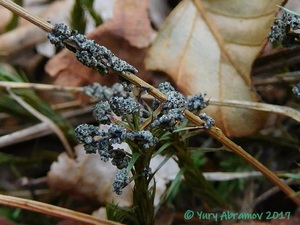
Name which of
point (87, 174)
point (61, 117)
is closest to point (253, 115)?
point (87, 174)

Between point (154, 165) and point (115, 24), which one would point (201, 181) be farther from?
point (115, 24)

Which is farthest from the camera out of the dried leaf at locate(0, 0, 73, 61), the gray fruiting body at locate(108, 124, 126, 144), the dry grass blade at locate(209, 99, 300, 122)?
the dried leaf at locate(0, 0, 73, 61)

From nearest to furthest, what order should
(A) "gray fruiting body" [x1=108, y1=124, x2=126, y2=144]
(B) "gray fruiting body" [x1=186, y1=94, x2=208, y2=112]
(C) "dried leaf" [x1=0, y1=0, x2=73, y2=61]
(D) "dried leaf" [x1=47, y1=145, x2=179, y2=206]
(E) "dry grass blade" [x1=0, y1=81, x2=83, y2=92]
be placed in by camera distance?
(A) "gray fruiting body" [x1=108, y1=124, x2=126, y2=144] < (B) "gray fruiting body" [x1=186, y1=94, x2=208, y2=112] < (D) "dried leaf" [x1=47, y1=145, x2=179, y2=206] < (E) "dry grass blade" [x1=0, y1=81, x2=83, y2=92] < (C) "dried leaf" [x1=0, y1=0, x2=73, y2=61]

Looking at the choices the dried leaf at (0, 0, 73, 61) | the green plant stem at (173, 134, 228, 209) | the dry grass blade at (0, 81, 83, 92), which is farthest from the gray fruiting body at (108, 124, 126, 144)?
the dried leaf at (0, 0, 73, 61)

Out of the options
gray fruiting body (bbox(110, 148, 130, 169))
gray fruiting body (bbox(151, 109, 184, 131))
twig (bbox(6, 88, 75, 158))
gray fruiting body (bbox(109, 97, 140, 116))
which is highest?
twig (bbox(6, 88, 75, 158))

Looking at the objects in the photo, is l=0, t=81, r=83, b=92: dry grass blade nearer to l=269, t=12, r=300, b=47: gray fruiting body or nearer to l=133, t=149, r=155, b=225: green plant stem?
l=133, t=149, r=155, b=225: green plant stem

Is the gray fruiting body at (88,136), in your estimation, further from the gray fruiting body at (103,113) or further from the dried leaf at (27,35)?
the dried leaf at (27,35)

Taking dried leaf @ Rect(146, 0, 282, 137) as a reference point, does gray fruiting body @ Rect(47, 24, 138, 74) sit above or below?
below

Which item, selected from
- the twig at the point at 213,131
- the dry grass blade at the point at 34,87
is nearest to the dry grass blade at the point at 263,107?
the twig at the point at 213,131

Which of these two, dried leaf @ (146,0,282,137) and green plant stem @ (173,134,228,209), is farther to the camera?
dried leaf @ (146,0,282,137)
